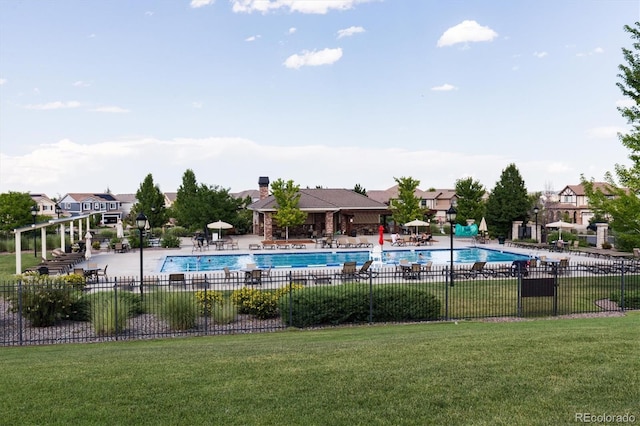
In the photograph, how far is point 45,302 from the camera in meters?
14.4

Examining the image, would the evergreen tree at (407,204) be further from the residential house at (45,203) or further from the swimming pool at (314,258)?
the residential house at (45,203)

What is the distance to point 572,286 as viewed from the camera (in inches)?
771

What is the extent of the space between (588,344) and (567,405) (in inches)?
126

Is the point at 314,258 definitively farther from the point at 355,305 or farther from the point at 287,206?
the point at 355,305

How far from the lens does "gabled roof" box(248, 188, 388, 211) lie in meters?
45.1

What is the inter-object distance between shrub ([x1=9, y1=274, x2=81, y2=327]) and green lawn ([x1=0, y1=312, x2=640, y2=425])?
5.24 m

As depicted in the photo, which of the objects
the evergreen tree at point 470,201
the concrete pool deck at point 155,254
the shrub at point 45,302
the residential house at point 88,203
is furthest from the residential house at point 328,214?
the residential house at point 88,203

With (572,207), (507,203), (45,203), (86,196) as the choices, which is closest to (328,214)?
(507,203)

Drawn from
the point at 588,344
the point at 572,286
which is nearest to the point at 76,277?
the point at 588,344

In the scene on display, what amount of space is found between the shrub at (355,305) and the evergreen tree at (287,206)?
26.7 metres

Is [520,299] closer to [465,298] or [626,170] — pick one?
[465,298]

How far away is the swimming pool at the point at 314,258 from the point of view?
29828mm

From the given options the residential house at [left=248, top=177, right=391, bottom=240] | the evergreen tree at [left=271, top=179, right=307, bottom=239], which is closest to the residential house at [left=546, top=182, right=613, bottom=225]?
the residential house at [left=248, top=177, right=391, bottom=240]

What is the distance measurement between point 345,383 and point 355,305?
7.59 metres
